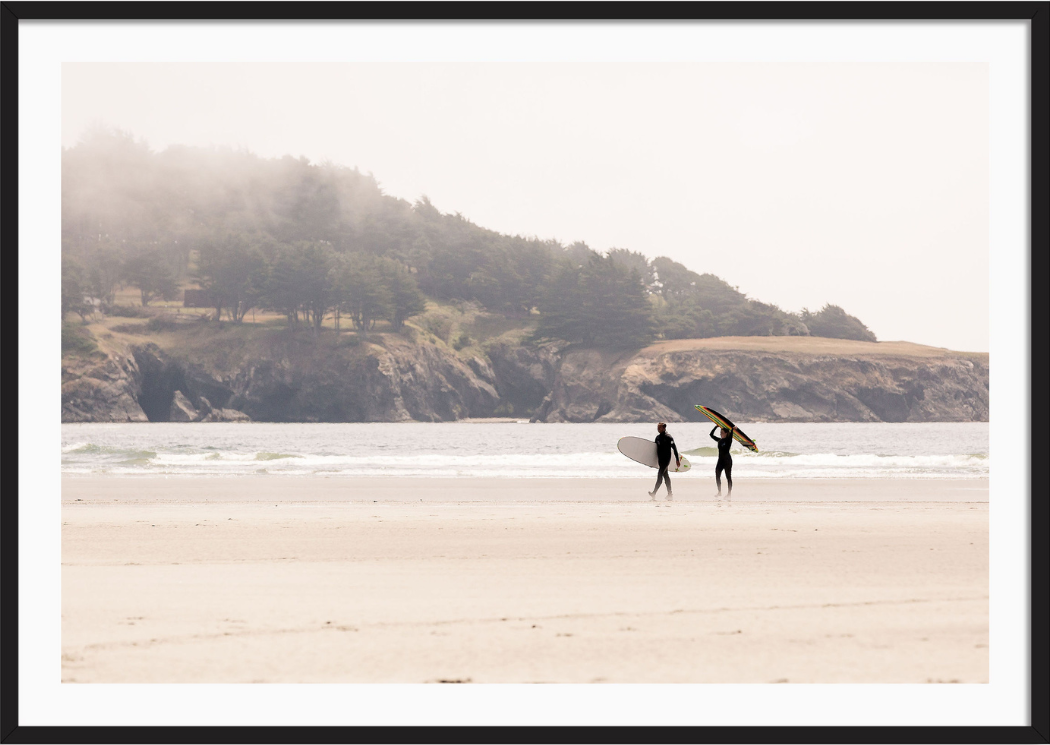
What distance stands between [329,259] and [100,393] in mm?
35896

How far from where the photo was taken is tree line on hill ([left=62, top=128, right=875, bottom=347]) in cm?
11719

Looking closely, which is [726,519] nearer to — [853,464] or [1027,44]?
[1027,44]

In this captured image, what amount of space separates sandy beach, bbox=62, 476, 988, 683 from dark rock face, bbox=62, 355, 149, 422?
89877mm

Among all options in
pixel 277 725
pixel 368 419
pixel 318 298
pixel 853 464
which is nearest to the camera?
pixel 277 725

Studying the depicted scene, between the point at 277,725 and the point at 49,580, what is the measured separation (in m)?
1.68

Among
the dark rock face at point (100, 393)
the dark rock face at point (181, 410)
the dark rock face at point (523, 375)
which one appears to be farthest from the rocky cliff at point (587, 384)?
the dark rock face at point (523, 375)

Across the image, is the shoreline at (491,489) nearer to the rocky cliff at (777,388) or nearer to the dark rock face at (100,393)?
the rocky cliff at (777,388)

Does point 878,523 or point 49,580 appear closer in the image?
point 49,580

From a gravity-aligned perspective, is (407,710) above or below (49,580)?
below

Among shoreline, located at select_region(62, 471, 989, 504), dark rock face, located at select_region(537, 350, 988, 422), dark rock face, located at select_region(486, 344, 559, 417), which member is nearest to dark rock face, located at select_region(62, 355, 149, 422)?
dark rock face, located at select_region(486, 344, 559, 417)

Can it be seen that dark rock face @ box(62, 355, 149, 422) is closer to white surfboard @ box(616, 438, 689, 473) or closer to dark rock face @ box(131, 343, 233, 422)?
dark rock face @ box(131, 343, 233, 422)

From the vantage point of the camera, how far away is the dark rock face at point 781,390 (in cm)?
10425

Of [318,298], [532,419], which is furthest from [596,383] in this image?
[318,298]

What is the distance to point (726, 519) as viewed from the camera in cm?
1369
